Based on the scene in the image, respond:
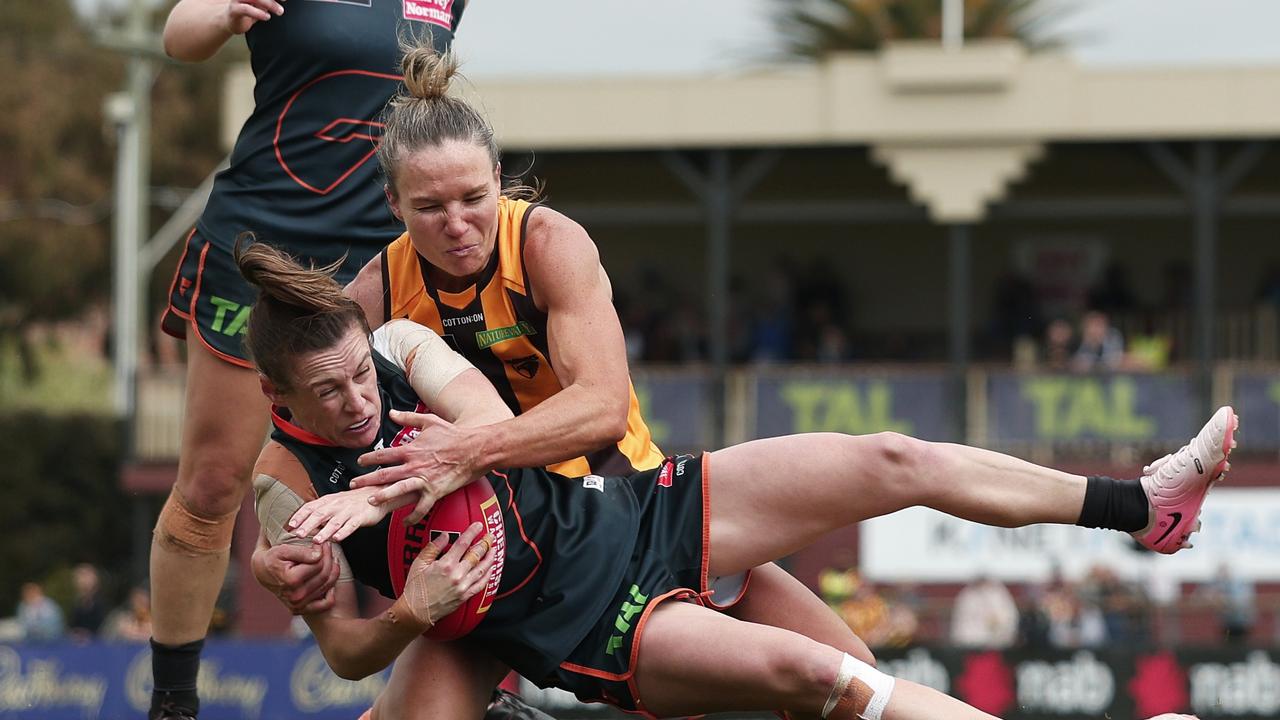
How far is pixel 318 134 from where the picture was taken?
16.2 ft

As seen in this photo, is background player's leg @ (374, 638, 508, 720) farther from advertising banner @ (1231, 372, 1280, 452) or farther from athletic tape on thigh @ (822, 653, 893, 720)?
advertising banner @ (1231, 372, 1280, 452)

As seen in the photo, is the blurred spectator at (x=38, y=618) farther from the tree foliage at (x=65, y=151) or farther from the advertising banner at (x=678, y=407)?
the tree foliage at (x=65, y=151)

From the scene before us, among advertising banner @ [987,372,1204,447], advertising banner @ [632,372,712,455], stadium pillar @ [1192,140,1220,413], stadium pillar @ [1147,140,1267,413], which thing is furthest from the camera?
stadium pillar @ [1147,140,1267,413]

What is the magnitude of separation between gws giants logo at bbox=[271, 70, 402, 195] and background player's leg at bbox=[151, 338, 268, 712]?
56cm

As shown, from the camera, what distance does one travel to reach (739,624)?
4191mm

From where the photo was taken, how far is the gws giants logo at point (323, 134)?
4.92 m

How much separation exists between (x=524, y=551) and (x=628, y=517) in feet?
0.99

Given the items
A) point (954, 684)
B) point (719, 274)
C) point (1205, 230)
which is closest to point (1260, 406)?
point (1205, 230)

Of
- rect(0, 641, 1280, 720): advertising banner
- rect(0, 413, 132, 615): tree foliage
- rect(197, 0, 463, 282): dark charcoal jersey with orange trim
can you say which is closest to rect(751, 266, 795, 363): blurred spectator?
rect(0, 641, 1280, 720): advertising banner

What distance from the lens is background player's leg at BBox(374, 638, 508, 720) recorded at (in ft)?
14.4

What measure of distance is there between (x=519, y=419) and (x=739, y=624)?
70 cm

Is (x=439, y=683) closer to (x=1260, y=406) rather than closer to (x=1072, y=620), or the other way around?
(x=1072, y=620)

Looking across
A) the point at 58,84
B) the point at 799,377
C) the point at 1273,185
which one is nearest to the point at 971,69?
the point at 799,377

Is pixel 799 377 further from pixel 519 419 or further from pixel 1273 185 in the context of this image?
pixel 519 419
